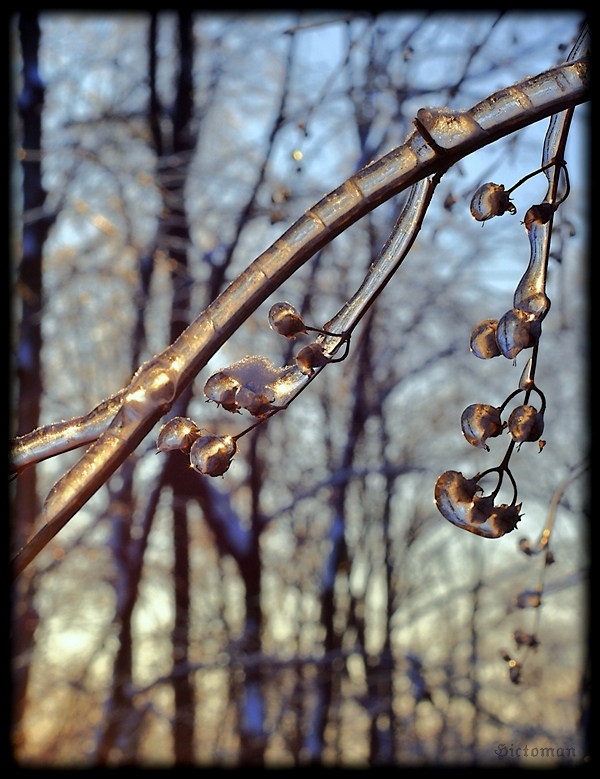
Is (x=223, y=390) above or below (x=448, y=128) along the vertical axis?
below

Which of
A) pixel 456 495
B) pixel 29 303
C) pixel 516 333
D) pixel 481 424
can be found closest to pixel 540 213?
pixel 516 333

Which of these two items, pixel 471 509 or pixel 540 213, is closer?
pixel 471 509

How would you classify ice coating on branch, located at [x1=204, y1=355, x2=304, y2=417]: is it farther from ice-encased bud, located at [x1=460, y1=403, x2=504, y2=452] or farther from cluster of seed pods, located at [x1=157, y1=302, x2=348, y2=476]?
ice-encased bud, located at [x1=460, y1=403, x2=504, y2=452]

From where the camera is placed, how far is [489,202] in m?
1.15

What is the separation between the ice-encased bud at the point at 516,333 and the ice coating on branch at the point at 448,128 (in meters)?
0.24

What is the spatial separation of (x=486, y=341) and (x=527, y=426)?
0.13m

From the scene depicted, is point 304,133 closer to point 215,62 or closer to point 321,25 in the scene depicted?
point 321,25

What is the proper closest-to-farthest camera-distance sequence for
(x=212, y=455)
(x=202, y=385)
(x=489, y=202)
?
1. (x=212, y=455)
2. (x=489, y=202)
3. (x=202, y=385)

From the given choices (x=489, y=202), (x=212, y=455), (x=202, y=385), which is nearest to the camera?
(x=212, y=455)

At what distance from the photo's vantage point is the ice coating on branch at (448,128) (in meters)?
1.10

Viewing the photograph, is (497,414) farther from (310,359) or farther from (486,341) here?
(310,359)

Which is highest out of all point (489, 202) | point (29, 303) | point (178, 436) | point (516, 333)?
point (29, 303)

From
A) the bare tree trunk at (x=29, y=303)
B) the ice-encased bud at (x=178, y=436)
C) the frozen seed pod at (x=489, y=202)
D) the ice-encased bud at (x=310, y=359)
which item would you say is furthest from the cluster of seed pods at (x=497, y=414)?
the bare tree trunk at (x=29, y=303)

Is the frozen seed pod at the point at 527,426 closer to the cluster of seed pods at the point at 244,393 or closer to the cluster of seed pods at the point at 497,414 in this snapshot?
the cluster of seed pods at the point at 497,414
